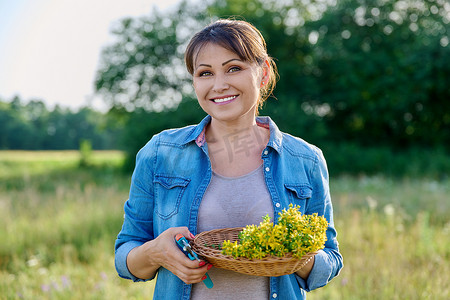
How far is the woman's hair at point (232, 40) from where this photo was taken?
1.75 metres

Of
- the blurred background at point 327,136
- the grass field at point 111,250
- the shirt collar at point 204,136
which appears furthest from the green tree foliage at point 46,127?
the shirt collar at point 204,136

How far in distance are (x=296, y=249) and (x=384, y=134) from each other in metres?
18.7

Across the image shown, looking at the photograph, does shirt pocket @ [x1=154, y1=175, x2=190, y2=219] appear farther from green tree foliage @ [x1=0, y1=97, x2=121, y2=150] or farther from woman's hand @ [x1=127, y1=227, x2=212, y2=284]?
green tree foliage @ [x1=0, y1=97, x2=121, y2=150]

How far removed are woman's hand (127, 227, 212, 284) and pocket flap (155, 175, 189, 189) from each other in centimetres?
27

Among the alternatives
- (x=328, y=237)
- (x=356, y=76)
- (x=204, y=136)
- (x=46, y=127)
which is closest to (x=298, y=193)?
(x=328, y=237)

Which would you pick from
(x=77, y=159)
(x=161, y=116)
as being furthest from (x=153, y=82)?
(x=77, y=159)

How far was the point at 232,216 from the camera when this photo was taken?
5.69 feet

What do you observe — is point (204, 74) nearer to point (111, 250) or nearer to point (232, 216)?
point (232, 216)

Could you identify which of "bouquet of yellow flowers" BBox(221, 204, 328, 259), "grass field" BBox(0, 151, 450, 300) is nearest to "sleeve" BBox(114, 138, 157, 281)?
"bouquet of yellow flowers" BBox(221, 204, 328, 259)

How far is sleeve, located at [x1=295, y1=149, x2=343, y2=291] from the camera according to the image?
70.3 inches

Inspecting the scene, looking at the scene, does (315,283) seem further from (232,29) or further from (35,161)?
(35,161)

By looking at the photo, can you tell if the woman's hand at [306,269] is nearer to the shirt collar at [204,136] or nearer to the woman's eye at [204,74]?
the shirt collar at [204,136]

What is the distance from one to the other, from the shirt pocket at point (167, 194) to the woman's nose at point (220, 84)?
435 mm

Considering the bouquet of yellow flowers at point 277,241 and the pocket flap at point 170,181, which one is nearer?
the bouquet of yellow flowers at point 277,241
